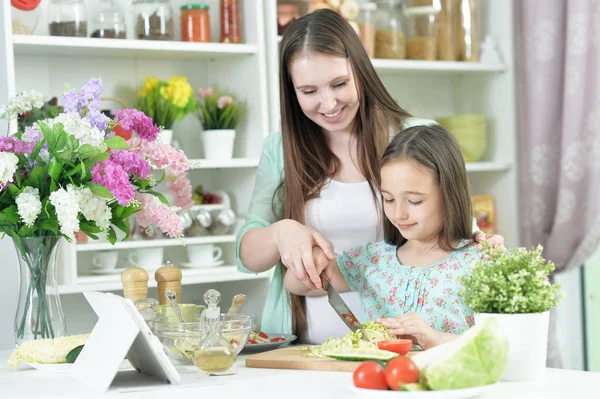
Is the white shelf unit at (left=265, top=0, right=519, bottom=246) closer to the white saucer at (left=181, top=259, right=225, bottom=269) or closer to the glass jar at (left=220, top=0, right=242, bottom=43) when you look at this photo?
the glass jar at (left=220, top=0, right=242, bottom=43)

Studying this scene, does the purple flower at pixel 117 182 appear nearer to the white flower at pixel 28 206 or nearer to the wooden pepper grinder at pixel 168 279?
the white flower at pixel 28 206

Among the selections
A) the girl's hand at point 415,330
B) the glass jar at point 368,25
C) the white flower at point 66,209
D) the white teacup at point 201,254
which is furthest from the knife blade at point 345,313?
the glass jar at point 368,25

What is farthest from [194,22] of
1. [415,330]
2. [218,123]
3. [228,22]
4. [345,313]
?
[415,330]

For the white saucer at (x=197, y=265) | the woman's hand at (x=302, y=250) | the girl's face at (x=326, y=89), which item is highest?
the girl's face at (x=326, y=89)

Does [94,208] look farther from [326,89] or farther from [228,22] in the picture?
[228,22]

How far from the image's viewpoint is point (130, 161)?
5.75ft

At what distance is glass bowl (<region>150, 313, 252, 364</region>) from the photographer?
1.61m

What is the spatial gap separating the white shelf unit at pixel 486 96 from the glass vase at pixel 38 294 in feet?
6.16

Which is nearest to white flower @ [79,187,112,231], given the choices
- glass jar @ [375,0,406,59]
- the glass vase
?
the glass vase

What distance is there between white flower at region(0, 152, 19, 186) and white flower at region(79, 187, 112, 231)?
0.42 ft

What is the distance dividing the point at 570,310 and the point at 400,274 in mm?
2169

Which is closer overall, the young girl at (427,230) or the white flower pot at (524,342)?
the white flower pot at (524,342)

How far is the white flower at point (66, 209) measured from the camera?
5.38 feet

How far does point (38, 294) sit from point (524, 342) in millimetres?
956
